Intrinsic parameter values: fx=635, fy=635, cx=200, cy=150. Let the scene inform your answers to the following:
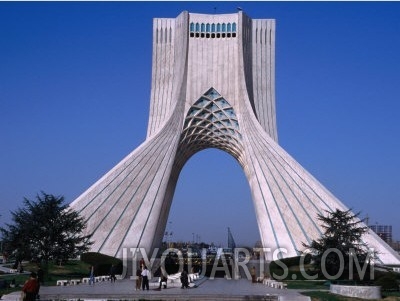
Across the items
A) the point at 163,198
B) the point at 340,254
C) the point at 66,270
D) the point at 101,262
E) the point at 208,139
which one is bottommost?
the point at 66,270

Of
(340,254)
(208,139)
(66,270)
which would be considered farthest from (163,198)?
(340,254)

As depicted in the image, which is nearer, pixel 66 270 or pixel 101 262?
pixel 66 270

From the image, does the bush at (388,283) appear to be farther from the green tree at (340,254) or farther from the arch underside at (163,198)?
the arch underside at (163,198)

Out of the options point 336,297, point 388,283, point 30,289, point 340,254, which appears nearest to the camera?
point 30,289

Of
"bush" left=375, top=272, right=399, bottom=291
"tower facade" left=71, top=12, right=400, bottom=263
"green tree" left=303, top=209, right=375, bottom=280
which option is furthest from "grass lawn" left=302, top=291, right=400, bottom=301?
"tower facade" left=71, top=12, right=400, bottom=263

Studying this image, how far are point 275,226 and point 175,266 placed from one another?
6.89 metres

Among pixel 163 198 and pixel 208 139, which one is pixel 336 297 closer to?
pixel 163 198

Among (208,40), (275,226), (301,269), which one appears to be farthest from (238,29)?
(301,269)

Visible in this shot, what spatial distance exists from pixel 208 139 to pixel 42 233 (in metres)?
21.9

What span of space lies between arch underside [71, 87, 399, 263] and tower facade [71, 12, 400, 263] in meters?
0.05

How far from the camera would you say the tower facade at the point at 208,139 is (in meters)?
28.4

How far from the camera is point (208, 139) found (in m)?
41.4

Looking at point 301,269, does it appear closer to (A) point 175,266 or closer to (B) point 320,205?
(B) point 320,205

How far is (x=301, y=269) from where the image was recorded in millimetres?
22516
